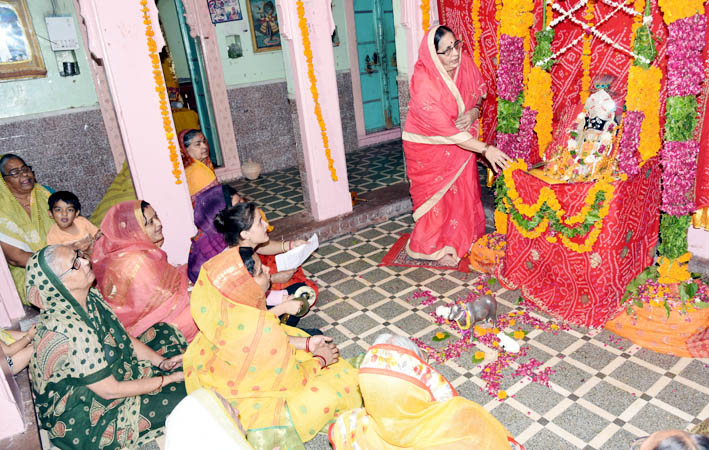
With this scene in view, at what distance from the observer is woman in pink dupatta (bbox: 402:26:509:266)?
14.1 feet

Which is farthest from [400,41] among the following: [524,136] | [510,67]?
[524,136]

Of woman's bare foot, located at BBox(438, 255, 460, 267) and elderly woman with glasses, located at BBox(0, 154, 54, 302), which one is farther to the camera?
woman's bare foot, located at BBox(438, 255, 460, 267)

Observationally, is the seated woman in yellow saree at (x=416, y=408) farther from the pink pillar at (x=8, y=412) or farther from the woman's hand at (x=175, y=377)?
the pink pillar at (x=8, y=412)

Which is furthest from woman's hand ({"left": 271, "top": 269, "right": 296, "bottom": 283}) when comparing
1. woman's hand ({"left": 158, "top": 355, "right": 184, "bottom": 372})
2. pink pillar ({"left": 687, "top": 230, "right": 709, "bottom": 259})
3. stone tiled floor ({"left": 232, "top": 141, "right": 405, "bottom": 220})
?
pink pillar ({"left": 687, "top": 230, "right": 709, "bottom": 259})

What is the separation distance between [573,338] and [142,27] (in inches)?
163

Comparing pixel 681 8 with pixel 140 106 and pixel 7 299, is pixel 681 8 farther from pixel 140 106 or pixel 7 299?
pixel 7 299

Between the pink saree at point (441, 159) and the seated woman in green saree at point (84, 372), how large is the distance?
8.45 feet

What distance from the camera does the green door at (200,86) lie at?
24.0 ft

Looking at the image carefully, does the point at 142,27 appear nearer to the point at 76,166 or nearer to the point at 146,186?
the point at 146,186

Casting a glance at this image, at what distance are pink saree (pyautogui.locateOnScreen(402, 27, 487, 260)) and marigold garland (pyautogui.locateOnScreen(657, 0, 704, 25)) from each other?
63.4 inches

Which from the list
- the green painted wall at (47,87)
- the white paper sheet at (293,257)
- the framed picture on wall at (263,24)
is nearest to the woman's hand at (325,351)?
the white paper sheet at (293,257)

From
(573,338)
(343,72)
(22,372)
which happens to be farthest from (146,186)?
(343,72)

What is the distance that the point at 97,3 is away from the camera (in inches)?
163

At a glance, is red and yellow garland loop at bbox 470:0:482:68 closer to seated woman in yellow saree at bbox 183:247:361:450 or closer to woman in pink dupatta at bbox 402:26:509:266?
woman in pink dupatta at bbox 402:26:509:266
